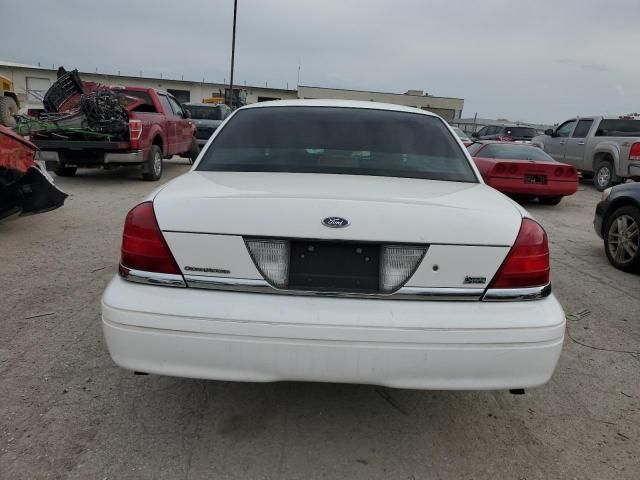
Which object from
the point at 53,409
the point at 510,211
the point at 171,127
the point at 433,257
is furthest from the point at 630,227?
the point at 171,127

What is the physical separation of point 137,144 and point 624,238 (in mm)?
8108

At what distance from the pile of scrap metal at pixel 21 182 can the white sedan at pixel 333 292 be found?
407 cm

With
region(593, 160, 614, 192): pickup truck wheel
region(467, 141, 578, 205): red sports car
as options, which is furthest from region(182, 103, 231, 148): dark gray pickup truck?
region(593, 160, 614, 192): pickup truck wheel

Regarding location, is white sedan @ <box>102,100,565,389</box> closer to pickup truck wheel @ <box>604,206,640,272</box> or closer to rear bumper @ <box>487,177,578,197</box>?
pickup truck wheel @ <box>604,206,640,272</box>

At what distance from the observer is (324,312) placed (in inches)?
81.6

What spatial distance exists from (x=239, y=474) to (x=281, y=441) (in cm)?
29

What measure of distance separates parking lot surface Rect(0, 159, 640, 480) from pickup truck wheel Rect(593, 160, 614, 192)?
10297 mm

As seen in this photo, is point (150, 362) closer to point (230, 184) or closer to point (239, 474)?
point (239, 474)

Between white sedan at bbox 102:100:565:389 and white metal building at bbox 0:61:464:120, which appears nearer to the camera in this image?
white sedan at bbox 102:100:565:389

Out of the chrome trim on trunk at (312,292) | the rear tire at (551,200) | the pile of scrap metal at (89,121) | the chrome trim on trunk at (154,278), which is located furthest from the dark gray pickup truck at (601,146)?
the chrome trim on trunk at (154,278)

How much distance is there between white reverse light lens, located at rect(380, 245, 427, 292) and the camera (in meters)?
2.13

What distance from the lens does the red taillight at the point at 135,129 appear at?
382 inches

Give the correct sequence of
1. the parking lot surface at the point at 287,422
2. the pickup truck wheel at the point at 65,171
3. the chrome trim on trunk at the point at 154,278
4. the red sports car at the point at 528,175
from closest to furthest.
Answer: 1. the chrome trim on trunk at the point at 154,278
2. the parking lot surface at the point at 287,422
3. the red sports car at the point at 528,175
4. the pickup truck wheel at the point at 65,171

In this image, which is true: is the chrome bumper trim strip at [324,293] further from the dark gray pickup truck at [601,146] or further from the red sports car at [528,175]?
the dark gray pickup truck at [601,146]
